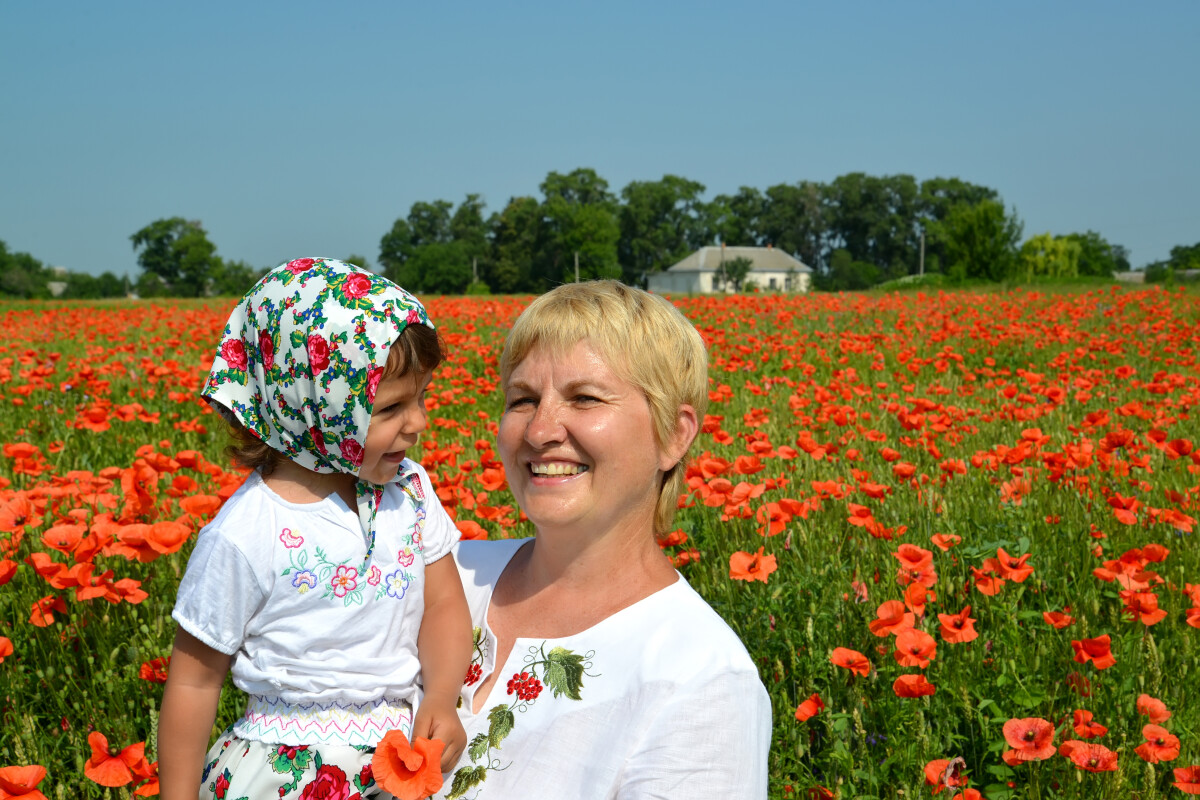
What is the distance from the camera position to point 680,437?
2.12 meters

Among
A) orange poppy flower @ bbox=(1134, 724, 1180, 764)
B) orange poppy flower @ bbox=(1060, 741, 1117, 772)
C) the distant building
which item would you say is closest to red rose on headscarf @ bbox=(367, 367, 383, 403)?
orange poppy flower @ bbox=(1060, 741, 1117, 772)

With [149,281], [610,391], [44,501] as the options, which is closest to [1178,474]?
[610,391]

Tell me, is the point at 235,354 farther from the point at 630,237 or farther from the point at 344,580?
the point at 630,237

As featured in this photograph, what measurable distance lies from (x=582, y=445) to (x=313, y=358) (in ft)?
1.96

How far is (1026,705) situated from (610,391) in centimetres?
138

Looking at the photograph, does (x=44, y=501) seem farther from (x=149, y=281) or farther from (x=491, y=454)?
(x=149, y=281)

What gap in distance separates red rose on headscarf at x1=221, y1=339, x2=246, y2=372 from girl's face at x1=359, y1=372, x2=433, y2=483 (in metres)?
0.31

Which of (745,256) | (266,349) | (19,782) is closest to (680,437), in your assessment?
(266,349)

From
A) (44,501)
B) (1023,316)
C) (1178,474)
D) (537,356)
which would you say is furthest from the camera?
(1023,316)

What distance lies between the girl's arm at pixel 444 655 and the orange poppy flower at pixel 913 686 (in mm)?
1036

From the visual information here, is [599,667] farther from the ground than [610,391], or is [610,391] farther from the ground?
[610,391]

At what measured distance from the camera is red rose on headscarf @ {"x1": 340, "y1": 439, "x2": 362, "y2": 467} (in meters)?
1.77

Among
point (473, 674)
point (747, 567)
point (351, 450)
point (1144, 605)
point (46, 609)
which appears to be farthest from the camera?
point (46, 609)

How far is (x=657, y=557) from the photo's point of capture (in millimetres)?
2084
